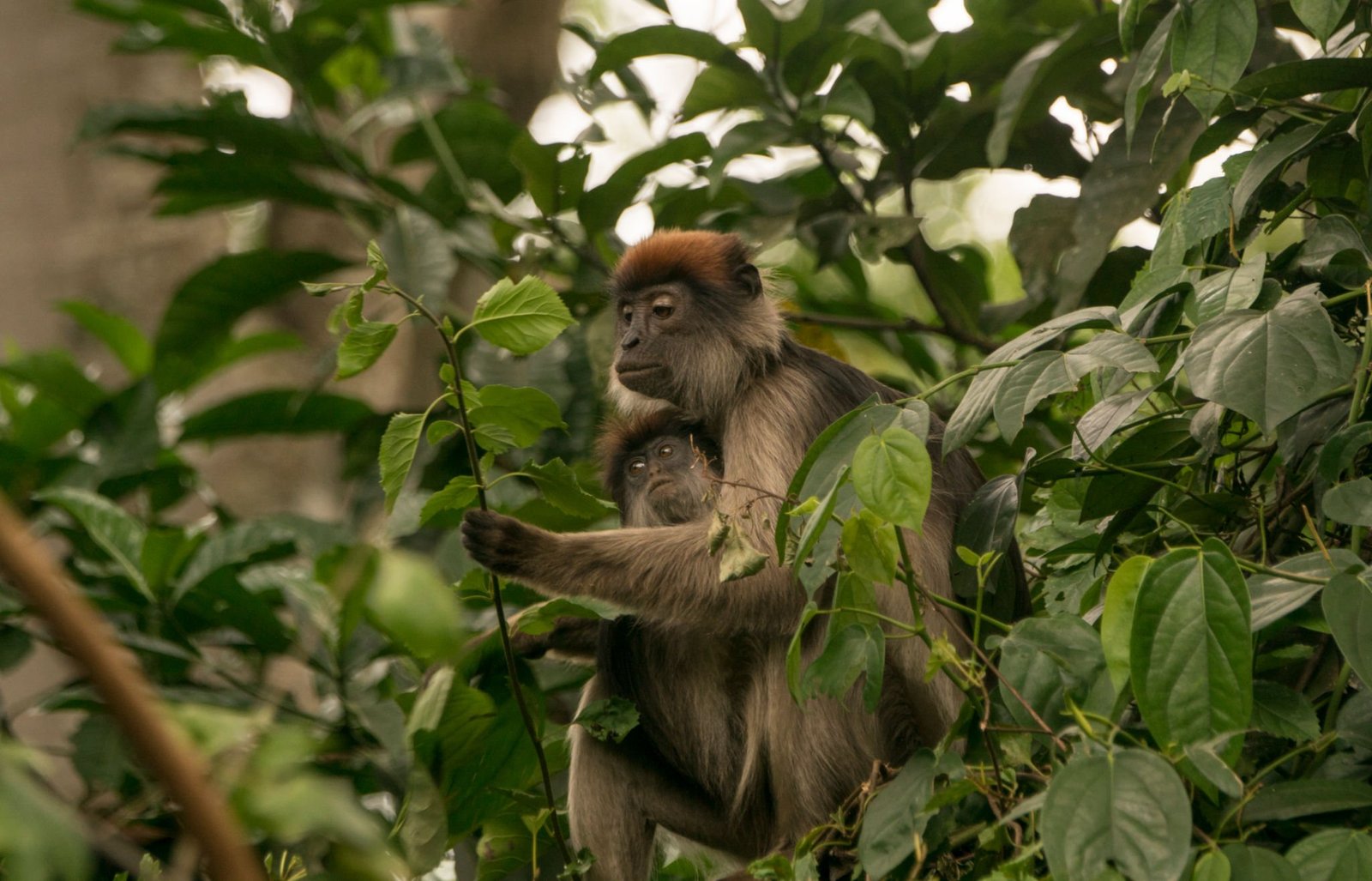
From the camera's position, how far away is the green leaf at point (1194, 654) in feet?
6.06

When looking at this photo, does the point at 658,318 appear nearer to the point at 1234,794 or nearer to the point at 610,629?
the point at 610,629

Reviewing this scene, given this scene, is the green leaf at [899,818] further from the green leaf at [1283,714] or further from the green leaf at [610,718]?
the green leaf at [610,718]

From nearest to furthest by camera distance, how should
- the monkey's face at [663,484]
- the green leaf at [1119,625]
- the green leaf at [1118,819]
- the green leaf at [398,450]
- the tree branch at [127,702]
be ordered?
the tree branch at [127,702]
the green leaf at [1118,819]
the green leaf at [1119,625]
the green leaf at [398,450]
the monkey's face at [663,484]

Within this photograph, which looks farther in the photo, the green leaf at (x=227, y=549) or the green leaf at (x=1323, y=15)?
the green leaf at (x=227, y=549)

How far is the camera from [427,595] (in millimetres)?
852

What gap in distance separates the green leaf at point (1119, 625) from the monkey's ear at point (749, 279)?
2.37 meters

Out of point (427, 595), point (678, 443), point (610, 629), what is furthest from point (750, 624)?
point (427, 595)

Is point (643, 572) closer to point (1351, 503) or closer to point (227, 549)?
point (227, 549)

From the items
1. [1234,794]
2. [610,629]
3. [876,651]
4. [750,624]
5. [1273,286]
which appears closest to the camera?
[1234,794]

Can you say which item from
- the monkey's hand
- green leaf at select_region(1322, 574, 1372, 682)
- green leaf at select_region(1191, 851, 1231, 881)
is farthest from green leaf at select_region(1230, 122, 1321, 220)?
the monkey's hand

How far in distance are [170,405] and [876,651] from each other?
4255mm

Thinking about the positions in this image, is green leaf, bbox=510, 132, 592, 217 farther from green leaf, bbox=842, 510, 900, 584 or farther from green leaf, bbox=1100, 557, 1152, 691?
green leaf, bbox=1100, 557, 1152, 691

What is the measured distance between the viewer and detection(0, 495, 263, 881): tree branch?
0.65m

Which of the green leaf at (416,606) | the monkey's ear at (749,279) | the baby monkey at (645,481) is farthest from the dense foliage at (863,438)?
the monkey's ear at (749,279)
